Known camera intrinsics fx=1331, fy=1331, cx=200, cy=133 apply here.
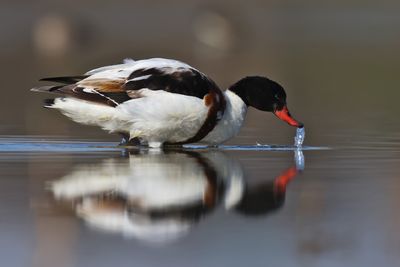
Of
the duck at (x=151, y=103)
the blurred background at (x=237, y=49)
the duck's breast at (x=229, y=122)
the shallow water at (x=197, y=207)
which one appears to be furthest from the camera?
the blurred background at (x=237, y=49)

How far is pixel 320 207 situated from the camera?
25.1ft

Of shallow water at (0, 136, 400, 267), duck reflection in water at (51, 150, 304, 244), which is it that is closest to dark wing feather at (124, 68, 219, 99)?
shallow water at (0, 136, 400, 267)

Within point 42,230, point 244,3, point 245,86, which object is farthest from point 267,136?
point 244,3

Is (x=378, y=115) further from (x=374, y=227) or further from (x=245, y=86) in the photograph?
(x=374, y=227)

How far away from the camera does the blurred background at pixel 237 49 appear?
14.1 metres

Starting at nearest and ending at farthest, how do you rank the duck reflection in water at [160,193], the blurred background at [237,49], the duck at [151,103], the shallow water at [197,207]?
the shallow water at [197,207] → the duck reflection in water at [160,193] → the duck at [151,103] → the blurred background at [237,49]

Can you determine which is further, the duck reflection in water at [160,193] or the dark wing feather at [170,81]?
the dark wing feather at [170,81]

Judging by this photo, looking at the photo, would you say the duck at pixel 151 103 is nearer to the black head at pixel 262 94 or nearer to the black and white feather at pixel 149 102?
the black and white feather at pixel 149 102

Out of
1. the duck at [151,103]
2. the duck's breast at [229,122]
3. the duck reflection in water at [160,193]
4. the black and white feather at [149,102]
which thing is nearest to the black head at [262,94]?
the duck's breast at [229,122]

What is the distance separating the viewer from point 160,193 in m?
7.98

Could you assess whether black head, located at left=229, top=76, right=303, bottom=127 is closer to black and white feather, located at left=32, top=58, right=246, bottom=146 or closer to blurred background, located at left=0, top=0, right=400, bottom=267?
blurred background, located at left=0, top=0, right=400, bottom=267

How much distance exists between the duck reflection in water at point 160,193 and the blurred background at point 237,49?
2421mm

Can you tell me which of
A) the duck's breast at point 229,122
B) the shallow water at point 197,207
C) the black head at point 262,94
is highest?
the black head at point 262,94

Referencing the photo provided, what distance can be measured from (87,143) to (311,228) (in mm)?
4428
